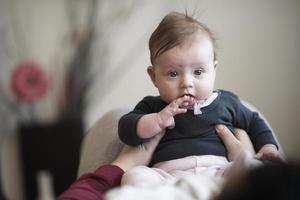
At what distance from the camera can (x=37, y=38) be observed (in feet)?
7.77

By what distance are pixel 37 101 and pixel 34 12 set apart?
478 mm

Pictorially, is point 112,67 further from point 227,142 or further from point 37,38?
point 227,142

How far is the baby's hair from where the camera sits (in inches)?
31.1

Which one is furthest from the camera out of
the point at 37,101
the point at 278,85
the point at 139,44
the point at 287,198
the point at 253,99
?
the point at 37,101

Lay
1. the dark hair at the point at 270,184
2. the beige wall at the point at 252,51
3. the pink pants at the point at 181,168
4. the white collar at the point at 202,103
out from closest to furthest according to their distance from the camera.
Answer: the dark hair at the point at 270,184, the pink pants at the point at 181,168, the white collar at the point at 202,103, the beige wall at the point at 252,51

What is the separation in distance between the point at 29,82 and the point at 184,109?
1686mm

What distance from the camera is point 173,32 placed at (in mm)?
793

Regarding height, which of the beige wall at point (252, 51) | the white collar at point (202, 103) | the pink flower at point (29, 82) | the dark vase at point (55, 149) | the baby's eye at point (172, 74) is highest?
the baby's eye at point (172, 74)

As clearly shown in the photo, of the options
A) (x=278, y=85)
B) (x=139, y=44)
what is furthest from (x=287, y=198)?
(x=139, y=44)

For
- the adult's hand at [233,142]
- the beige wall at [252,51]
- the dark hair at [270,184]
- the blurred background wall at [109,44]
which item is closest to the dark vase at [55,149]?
the blurred background wall at [109,44]

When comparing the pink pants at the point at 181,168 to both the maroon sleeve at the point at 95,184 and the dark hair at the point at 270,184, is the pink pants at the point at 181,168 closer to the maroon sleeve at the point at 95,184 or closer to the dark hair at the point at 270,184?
the maroon sleeve at the point at 95,184

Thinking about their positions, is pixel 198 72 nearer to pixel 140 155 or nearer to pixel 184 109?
pixel 184 109

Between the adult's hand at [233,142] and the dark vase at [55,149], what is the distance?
Answer: 1.55m

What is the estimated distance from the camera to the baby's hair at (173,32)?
0.79 metres
